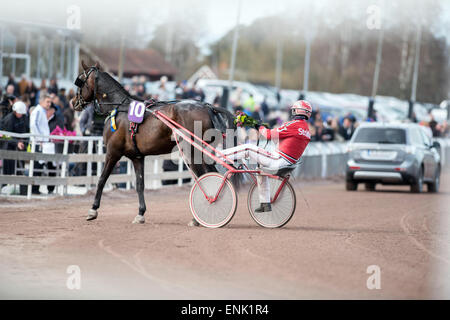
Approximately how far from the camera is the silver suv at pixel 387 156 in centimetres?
2317

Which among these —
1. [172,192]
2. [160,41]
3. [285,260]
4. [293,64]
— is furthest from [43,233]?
[160,41]

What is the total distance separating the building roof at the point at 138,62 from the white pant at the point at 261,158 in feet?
217

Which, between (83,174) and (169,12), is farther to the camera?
(169,12)

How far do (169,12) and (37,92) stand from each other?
93395 millimetres

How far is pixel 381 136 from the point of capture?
931 inches

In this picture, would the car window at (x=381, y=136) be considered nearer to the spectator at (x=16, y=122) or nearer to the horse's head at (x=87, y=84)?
the spectator at (x=16, y=122)

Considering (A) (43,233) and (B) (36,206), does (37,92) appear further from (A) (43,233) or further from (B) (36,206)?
(A) (43,233)

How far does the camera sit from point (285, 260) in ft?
33.4

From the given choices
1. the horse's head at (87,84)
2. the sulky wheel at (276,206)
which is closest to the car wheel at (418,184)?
the sulky wheel at (276,206)

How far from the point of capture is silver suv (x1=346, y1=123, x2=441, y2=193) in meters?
23.2

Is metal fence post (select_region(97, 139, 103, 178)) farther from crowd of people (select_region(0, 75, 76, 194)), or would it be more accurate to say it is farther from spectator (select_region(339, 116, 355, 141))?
spectator (select_region(339, 116, 355, 141))

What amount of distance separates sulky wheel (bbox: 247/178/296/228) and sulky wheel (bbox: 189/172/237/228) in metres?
0.39

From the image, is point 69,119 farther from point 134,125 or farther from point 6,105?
point 134,125

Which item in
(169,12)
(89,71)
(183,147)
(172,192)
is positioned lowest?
(172,192)
